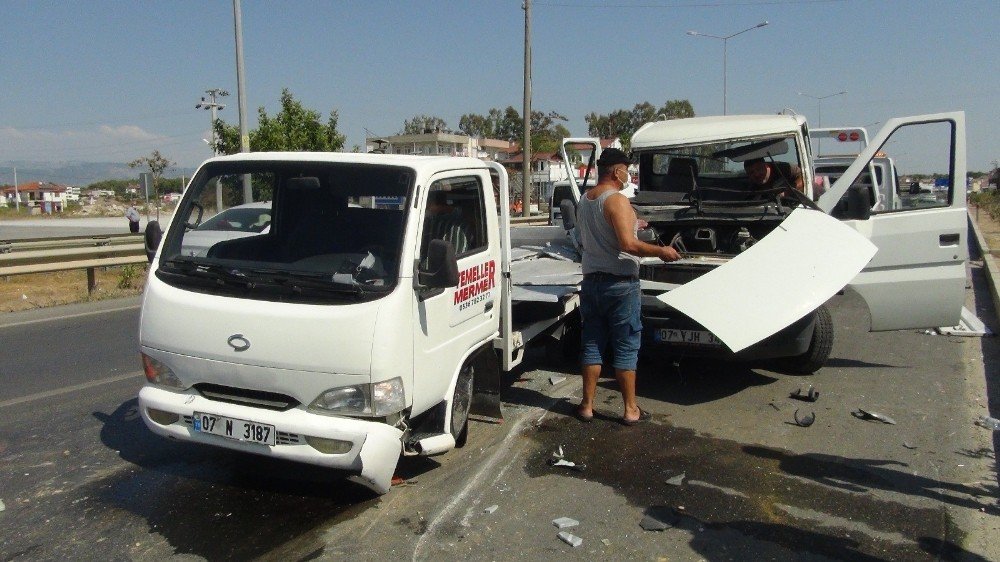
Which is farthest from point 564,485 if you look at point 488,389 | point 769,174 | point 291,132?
point 291,132

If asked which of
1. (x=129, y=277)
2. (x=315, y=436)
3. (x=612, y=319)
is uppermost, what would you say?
(x=612, y=319)

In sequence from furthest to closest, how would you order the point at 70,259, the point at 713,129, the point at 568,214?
the point at 70,259 < the point at 713,129 < the point at 568,214

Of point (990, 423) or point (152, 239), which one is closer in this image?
point (152, 239)

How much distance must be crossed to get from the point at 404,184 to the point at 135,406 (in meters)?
3.26

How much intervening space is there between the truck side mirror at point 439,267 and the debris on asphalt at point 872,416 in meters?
3.60

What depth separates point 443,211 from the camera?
4809 millimetres

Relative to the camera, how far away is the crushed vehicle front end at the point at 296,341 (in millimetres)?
3941

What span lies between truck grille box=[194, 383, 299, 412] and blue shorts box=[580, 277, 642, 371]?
2.46 m

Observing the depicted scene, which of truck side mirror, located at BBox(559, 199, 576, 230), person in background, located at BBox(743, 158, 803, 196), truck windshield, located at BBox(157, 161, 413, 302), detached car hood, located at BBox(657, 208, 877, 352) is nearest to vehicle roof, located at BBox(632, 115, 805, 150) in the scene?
person in background, located at BBox(743, 158, 803, 196)

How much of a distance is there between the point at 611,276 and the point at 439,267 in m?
1.81

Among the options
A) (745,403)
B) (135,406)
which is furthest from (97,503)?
(745,403)

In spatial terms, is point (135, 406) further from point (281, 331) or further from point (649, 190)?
point (649, 190)

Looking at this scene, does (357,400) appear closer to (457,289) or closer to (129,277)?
(457,289)

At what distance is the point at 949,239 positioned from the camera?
6.68 m
